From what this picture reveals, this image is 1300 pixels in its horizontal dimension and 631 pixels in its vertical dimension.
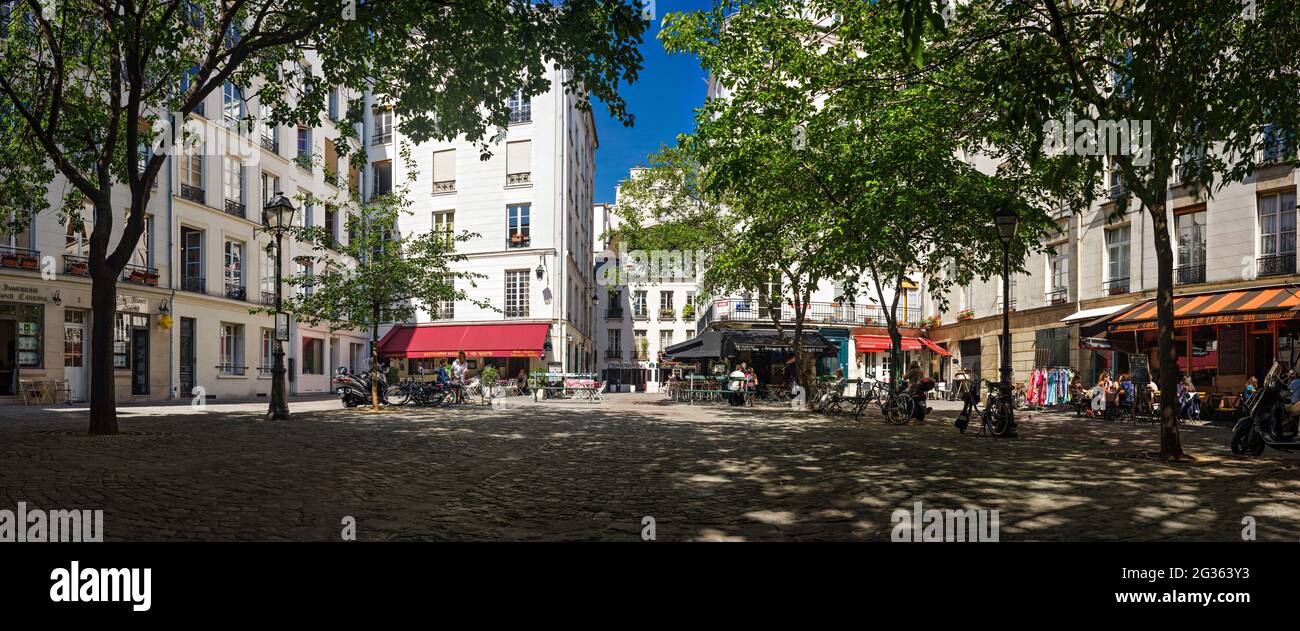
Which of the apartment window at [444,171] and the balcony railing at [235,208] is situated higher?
the apartment window at [444,171]

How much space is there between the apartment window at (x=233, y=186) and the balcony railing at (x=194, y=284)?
276 cm

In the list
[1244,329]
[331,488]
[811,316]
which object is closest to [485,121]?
[331,488]

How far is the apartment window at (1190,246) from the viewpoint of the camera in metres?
21.3

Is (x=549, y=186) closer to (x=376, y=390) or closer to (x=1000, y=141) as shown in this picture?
(x=376, y=390)

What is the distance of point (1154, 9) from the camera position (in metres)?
7.36

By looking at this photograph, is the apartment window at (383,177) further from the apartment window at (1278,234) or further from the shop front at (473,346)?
the apartment window at (1278,234)

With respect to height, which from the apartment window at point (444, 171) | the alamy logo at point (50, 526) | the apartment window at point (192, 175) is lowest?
the alamy logo at point (50, 526)

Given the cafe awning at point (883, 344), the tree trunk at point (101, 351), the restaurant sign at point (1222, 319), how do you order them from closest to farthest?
the tree trunk at point (101, 351) < the restaurant sign at point (1222, 319) < the cafe awning at point (883, 344)

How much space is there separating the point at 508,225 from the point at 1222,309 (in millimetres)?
27997

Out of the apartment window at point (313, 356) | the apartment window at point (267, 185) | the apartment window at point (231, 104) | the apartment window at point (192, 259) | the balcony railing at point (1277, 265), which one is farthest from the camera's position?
the apartment window at point (313, 356)

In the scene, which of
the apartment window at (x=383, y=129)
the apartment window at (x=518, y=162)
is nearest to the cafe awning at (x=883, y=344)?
the apartment window at (x=518, y=162)

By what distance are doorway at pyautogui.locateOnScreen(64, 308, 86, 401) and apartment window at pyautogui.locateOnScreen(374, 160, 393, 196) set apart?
716 inches

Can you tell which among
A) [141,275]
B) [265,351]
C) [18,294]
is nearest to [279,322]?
[18,294]

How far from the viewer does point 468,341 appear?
A: 34.9 metres
